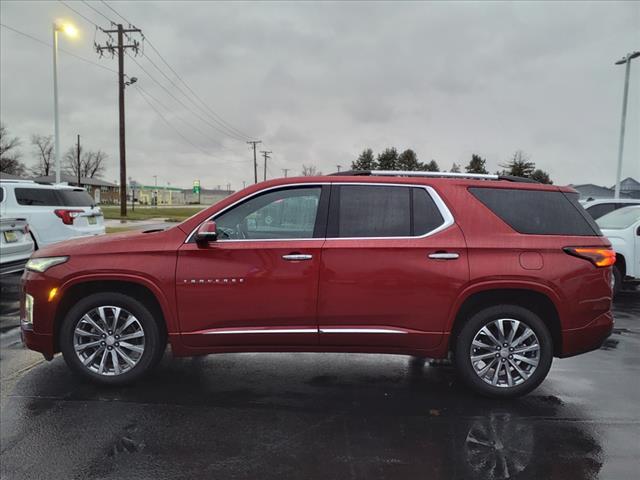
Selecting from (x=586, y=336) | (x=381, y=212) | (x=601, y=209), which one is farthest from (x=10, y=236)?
(x=601, y=209)

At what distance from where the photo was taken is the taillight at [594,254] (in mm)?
3852

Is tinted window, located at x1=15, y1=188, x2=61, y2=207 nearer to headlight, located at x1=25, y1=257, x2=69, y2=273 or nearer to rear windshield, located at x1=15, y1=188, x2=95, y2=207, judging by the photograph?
rear windshield, located at x1=15, y1=188, x2=95, y2=207

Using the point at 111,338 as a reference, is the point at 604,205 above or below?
above

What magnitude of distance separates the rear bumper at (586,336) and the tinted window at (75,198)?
394 inches

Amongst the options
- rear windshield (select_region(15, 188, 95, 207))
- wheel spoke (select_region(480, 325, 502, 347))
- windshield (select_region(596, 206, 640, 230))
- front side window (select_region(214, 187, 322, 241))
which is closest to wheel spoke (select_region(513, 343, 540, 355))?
wheel spoke (select_region(480, 325, 502, 347))

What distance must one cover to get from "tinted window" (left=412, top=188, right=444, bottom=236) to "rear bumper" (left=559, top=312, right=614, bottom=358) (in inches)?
54.5

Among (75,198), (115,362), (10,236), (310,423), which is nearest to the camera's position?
(310,423)

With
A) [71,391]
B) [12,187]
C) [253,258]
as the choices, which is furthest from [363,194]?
[12,187]

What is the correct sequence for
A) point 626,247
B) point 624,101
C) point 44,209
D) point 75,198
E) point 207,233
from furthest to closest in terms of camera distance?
1. point 624,101
2. point 75,198
3. point 44,209
4. point 626,247
5. point 207,233

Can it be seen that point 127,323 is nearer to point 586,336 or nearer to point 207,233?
point 207,233

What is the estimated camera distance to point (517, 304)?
156 inches

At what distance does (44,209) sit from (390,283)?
898cm

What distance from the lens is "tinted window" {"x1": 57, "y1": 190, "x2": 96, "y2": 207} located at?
404 inches

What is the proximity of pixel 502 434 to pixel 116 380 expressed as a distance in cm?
308
